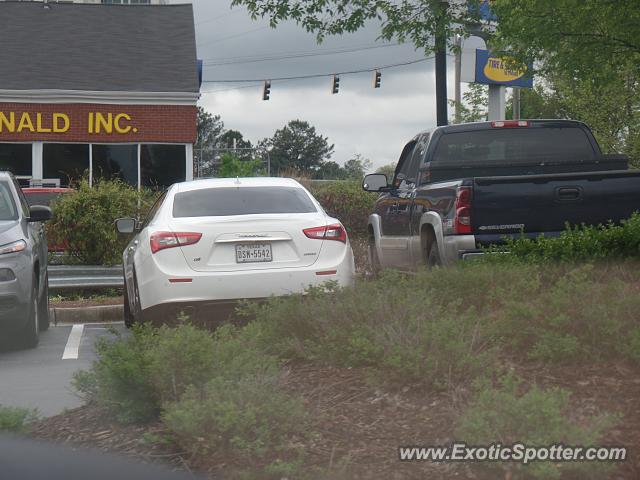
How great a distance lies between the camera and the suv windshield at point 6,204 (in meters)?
11.0

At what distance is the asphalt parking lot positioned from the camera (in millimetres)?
7535

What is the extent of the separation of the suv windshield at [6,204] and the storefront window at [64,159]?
782 inches

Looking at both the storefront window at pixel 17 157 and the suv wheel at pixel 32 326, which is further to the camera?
the storefront window at pixel 17 157

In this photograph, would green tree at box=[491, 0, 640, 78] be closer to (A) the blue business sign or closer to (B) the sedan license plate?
(B) the sedan license plate

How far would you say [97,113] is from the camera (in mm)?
30953

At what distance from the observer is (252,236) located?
9555 mm

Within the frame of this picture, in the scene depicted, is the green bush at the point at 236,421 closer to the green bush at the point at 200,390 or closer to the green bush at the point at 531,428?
the green bush at the point at 200,390

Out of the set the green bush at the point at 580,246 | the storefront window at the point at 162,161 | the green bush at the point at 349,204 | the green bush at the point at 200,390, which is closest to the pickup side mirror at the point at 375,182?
the green bush at the point at 580,246

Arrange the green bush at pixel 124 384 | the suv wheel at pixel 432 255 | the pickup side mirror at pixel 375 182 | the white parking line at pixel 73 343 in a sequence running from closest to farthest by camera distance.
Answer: the green bush at pixel 124 384, the white parking line at pixel 73 343, the suv wheel at pixel 432 255, the pickup side mirror at pixel 375 182

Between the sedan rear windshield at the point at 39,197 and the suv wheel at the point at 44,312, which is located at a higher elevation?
the sedan rear windshield at the point at 39,197

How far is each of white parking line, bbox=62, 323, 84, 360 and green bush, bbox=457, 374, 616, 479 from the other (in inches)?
245

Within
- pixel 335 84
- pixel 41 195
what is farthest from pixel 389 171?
pixel 41 195

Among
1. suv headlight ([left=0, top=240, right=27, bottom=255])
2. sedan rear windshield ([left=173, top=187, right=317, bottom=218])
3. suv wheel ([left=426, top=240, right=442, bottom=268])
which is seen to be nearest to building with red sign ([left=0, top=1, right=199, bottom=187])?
suv wheel ([left=426, top=240, right=442, bottom=268])

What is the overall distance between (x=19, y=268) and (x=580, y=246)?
517 cm
